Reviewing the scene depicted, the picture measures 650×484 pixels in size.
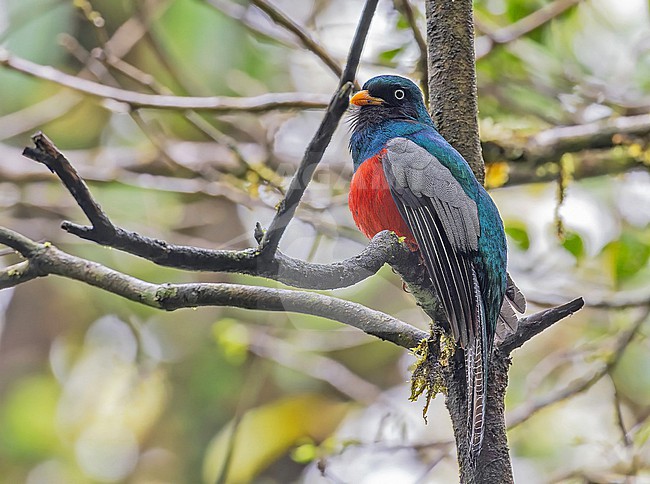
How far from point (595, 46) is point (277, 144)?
221cm

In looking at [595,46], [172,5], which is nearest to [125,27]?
[172,5]

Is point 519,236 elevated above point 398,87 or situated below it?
above

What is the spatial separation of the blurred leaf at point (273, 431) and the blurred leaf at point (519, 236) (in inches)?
97.2

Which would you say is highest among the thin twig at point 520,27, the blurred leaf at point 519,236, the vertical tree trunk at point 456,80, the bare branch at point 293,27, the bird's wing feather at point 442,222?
the thin twig at point 520,27

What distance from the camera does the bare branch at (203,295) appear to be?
1910 mm

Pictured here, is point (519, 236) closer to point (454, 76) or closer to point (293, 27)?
point (293, 27)

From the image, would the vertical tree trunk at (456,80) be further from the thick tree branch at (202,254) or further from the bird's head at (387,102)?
the bird's head at (387,102)

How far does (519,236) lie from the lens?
4.48m

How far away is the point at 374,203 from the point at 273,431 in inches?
151

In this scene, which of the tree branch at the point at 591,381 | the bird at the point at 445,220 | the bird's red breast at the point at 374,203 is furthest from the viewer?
the tree branch at the point at 591,381

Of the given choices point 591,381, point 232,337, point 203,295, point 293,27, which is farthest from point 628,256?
point 203,295

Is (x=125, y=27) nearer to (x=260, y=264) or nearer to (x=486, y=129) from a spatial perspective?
(x=486, y=129)

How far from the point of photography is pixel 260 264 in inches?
67.7

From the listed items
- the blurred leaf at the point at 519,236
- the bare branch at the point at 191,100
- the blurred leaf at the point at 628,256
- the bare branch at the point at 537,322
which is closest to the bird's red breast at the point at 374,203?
the bare branch at the point at 537,322
